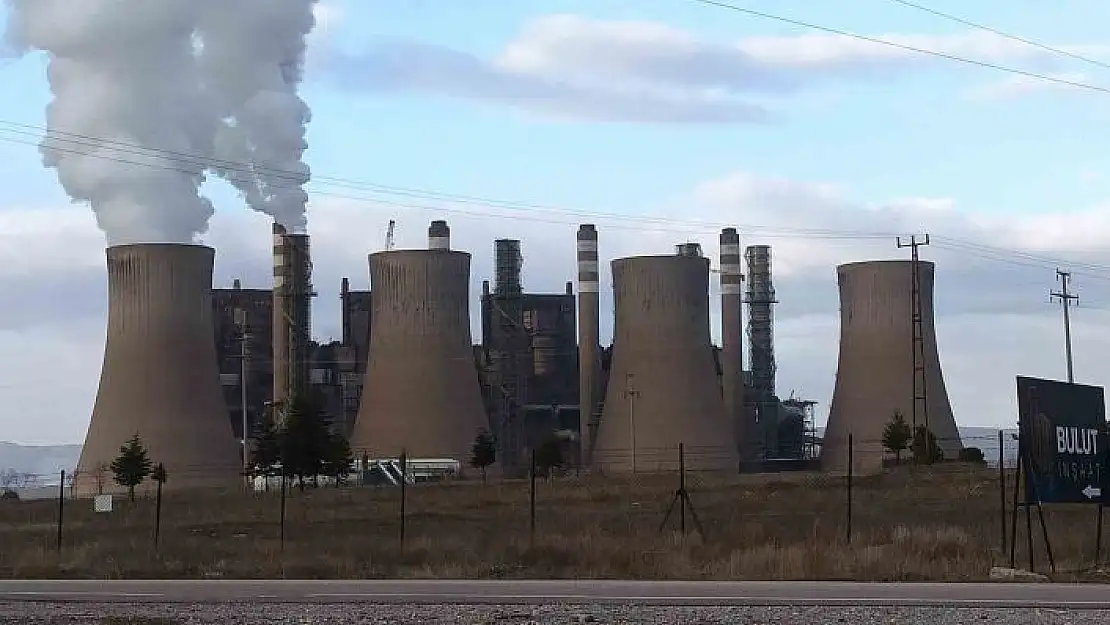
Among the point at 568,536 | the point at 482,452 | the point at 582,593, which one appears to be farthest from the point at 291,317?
the point at 582,593

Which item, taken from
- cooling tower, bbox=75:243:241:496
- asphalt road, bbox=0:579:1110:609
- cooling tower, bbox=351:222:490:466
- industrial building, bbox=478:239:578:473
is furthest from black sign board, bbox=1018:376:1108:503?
industrial building, bbox=478:239:578:473

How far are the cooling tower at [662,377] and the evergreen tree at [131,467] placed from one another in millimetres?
14741

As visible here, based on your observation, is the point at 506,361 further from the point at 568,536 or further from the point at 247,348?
the point at 568,536

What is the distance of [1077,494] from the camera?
14508 millimetres

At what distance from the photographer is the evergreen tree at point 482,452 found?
46.3 meters

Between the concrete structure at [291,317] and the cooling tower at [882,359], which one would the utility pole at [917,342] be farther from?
the concrete structure at [291,317]

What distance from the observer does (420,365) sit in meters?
46.5

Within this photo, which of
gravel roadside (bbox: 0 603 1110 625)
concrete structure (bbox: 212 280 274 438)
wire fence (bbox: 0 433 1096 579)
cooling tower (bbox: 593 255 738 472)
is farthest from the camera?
concrete structure (bbox: 212 280 274 438)

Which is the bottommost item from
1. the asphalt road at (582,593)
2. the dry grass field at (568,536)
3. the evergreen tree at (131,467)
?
the asphalt road at (582,593)

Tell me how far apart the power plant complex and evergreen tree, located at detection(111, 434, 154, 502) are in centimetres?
186

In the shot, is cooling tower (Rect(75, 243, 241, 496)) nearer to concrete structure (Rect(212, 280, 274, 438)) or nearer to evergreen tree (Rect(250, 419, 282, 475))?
evergreen tree (Rect(250, 419, 282, 475))

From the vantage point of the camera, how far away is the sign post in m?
13.9

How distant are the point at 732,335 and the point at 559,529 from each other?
39.2m

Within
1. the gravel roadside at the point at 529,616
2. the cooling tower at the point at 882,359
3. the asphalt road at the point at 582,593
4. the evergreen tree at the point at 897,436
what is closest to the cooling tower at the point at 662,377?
the cooling tower at the point at 882,359
